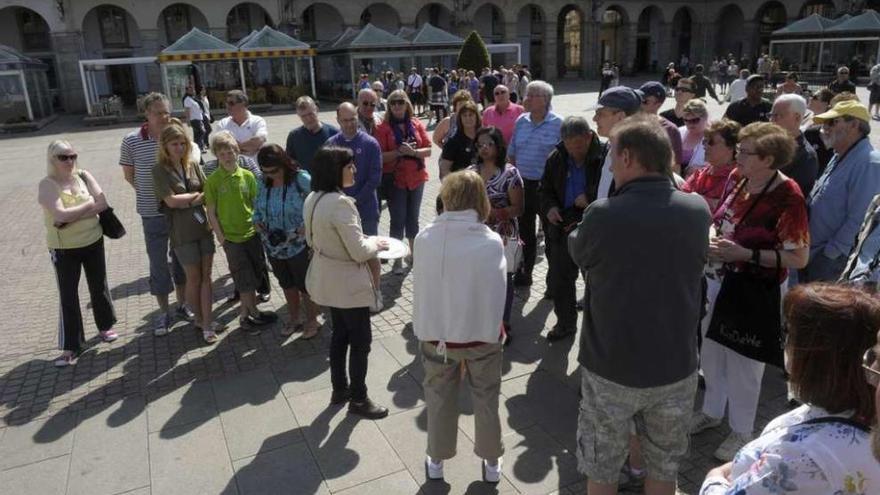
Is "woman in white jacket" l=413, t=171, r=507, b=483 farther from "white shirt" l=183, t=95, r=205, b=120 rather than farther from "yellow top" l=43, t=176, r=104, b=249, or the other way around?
"white shirt" l=183, t=95, r=205, b=120

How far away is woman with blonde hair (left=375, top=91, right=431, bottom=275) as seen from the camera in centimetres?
647

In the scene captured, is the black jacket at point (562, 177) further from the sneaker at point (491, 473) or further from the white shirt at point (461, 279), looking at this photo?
the sneaker at point (491, 473)

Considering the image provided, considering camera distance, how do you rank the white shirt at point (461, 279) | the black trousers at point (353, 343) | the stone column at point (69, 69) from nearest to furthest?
the white shirt at point (461, 279)
the black trousers at point (353, 343)
the stone column at point (69, 69)

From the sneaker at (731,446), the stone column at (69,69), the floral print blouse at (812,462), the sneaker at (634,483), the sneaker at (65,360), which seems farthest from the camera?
the stone column at (69,69)

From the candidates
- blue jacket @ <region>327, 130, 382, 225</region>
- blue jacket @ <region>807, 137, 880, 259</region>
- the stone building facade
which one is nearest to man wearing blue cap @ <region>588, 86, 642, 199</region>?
blue jacket @ <region>807, 137, 880, 259</region>

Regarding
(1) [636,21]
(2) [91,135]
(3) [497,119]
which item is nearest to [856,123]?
(3) [497,119]

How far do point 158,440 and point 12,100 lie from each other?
26.3 meters

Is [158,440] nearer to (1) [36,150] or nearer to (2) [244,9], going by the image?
(1) [36,150]

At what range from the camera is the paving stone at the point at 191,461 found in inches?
136

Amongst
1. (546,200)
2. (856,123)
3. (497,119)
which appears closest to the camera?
(856,123)

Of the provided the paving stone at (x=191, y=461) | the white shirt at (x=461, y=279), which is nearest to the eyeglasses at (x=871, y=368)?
the white shirt at (x=461, y=279)

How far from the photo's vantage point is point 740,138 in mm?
3193

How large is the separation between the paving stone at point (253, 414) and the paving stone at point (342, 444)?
0.35 ft

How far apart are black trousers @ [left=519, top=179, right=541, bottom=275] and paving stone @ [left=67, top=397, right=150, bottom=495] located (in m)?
3.61
